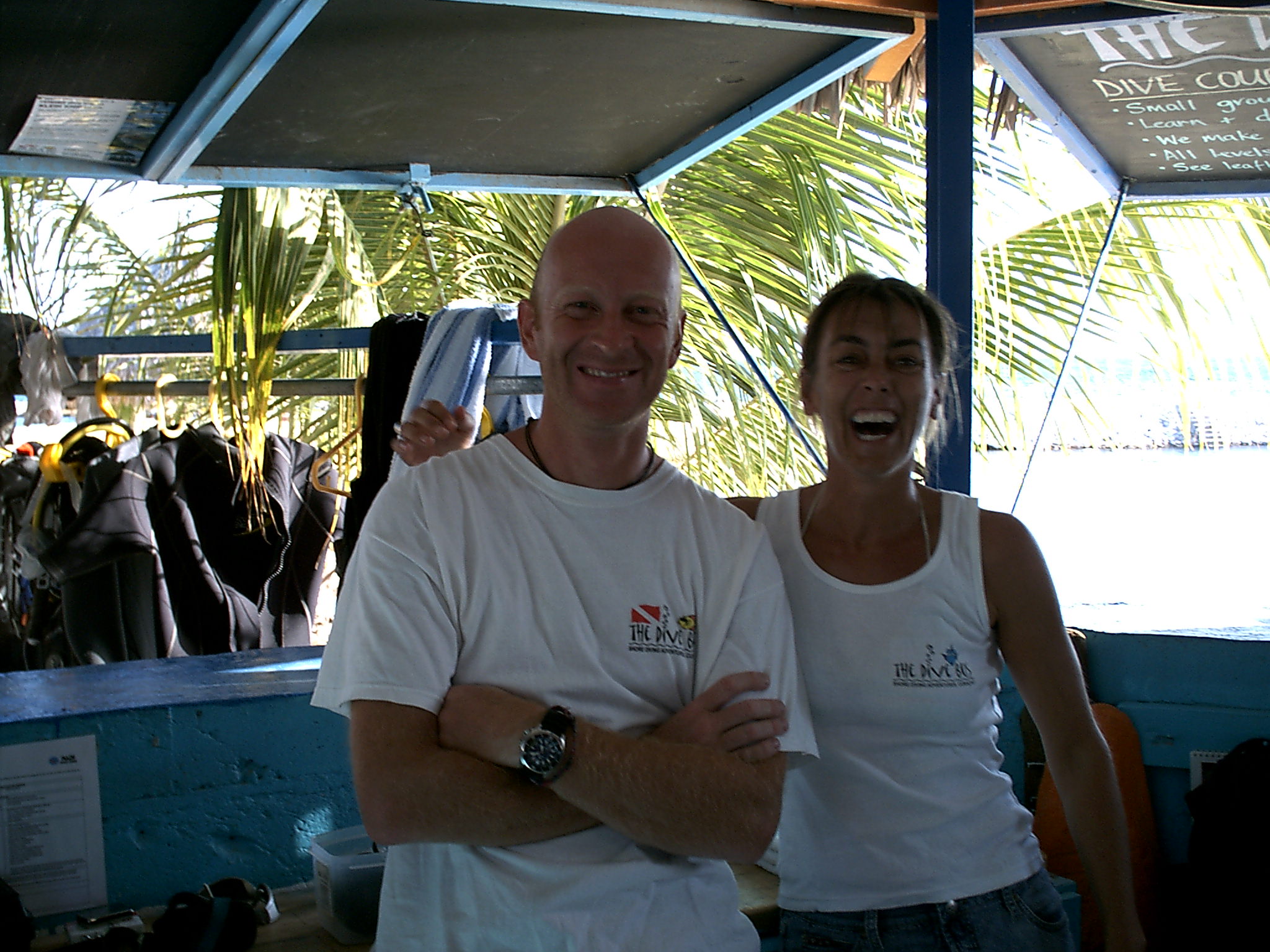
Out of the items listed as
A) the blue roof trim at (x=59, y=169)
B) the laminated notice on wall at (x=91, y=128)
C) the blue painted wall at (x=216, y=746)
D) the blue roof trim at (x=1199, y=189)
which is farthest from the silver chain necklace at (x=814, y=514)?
the blue roof trim at (x=1199, y=189)

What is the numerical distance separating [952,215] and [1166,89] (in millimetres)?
785

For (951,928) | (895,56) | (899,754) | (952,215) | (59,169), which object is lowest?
(951,928)

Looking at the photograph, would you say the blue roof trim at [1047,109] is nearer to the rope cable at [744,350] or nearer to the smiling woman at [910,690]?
the rope cable at [744,350]

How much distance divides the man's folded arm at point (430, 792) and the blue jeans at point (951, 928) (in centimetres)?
49

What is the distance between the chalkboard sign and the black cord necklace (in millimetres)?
1548

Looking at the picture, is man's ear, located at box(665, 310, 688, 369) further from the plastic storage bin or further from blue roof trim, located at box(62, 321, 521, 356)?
the plastic storage bin

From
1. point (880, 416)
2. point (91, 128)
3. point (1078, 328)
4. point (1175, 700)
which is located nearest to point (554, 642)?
point (880, 416)

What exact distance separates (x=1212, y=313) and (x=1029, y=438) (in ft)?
3.17

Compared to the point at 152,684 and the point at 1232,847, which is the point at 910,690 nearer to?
the point at 1232,847

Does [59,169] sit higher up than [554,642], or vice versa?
[59,169]

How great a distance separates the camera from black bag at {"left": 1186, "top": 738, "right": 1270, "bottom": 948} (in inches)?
87.6

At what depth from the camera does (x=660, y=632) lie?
1.53 meters

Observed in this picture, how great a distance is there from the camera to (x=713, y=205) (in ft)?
17.4

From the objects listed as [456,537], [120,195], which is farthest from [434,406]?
[120,195]
